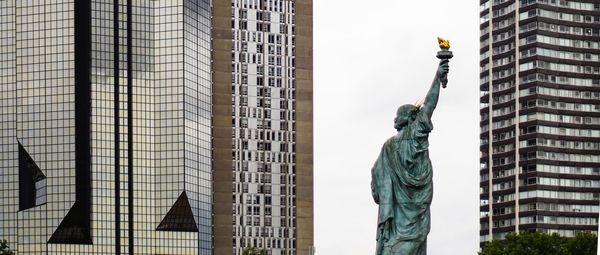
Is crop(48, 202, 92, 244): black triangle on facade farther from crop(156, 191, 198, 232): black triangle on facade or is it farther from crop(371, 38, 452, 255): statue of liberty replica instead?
crop(371, 38, 452, 255): statue of liberty replica

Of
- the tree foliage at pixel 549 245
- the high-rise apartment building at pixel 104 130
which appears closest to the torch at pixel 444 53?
the tree foliage at pixel 549 245

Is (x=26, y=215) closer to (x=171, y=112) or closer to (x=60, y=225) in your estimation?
(x=60, y=225)

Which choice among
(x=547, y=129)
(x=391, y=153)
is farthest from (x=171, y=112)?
(x=391, y=153)

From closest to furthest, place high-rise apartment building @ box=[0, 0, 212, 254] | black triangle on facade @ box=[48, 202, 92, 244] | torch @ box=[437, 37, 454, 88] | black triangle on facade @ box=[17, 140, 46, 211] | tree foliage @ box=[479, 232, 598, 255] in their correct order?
torch @ box=[437, 37, 454, 88] < tree foliage @ box=[479, 232, 598, 255] < black triangle on facade @ box=[48, 202, 92, 244] < high-rise apartment building @ box=[0, 0, 212, 254] < black triangle on facade @ box=[17, 140, 46, 211]

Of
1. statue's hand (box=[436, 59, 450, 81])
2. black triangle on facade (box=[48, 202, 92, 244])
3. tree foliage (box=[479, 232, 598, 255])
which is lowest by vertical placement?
tree foliage (box=[479, 232, 598, 255])

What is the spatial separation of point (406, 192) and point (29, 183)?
153441 millimetres

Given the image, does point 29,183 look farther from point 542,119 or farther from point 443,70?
point 443,70

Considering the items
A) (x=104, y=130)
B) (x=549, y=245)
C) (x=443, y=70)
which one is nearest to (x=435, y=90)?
(x=443, y=70)

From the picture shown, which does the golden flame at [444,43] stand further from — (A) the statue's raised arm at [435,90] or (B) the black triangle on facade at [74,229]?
(B) the black triangle on facade at [74,229]

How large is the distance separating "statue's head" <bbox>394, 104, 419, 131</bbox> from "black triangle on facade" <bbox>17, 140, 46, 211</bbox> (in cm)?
14950

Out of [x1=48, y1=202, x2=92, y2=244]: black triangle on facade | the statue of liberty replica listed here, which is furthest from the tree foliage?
[x1=48, y1=202, x2=92, y2=244]: black triangle on facade

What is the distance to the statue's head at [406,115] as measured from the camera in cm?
3058

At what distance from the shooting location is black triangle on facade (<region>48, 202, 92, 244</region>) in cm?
17650

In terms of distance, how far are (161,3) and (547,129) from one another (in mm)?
49633
